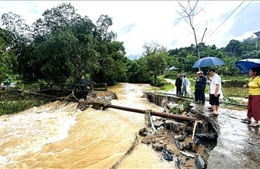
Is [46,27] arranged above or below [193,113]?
above

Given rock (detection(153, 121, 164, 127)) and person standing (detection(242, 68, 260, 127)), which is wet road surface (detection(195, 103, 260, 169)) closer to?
person standing (detection(242, 68, 260, 127))

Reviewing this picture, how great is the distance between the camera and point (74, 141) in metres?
7.44

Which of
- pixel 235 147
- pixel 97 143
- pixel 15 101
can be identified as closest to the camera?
pixel 235 147

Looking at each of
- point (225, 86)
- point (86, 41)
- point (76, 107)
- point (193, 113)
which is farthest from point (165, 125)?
point (225, 86)

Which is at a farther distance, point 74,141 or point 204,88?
point 204,88

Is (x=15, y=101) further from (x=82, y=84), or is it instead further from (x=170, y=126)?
(x=170, y=126)

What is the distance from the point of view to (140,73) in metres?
39.8

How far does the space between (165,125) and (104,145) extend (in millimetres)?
2473

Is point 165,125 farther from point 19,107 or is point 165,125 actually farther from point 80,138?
point 19,107

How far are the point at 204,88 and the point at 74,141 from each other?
590cm

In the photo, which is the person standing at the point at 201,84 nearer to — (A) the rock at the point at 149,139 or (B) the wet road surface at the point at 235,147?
(B) the wet road surface at the point at 235,147

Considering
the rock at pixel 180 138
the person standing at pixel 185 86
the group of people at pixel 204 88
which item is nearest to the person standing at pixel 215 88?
the group of people at pixel 204 88

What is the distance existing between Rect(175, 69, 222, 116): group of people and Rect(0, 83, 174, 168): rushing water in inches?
107

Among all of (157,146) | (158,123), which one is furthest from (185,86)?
(157,146)
